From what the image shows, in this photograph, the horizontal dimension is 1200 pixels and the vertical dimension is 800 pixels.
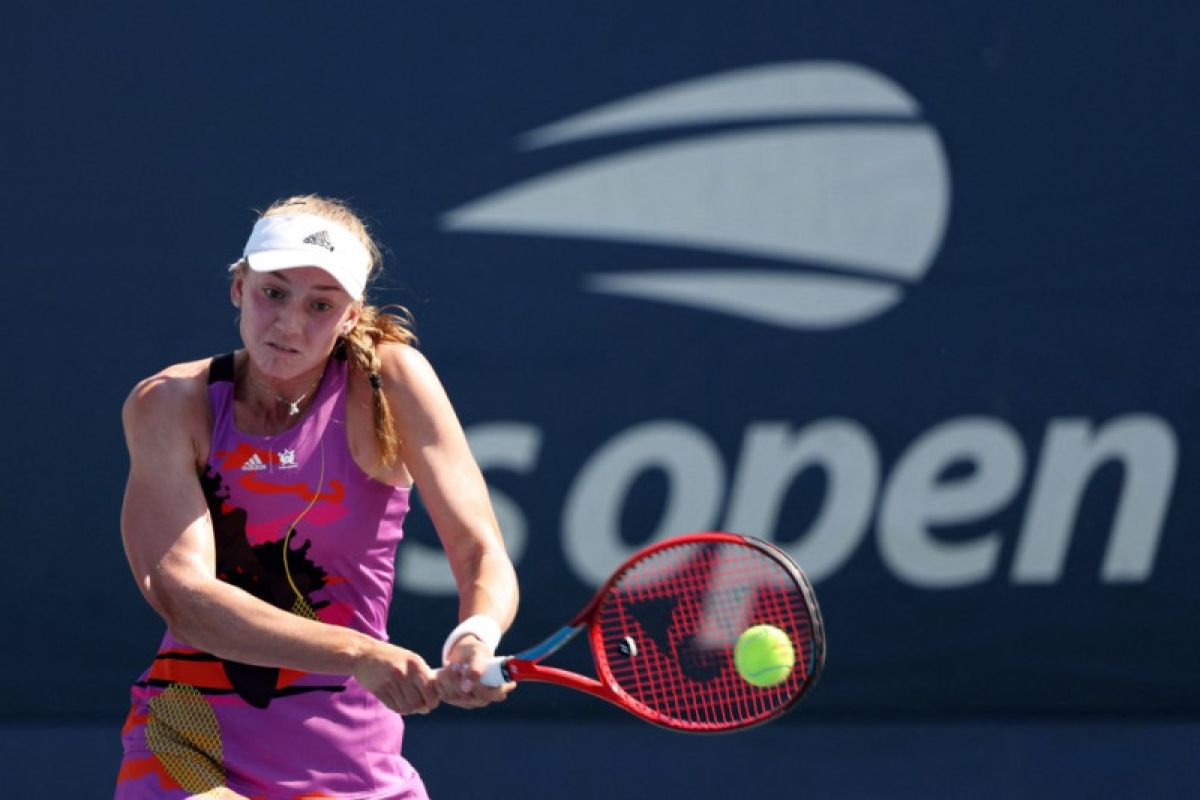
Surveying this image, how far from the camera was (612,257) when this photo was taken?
3.90 meters

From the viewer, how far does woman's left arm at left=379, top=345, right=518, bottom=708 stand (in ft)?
8.04

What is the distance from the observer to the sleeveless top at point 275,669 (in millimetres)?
2418

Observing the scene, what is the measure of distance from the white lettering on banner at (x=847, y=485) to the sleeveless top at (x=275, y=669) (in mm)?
1408

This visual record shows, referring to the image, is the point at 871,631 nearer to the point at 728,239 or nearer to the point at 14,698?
the point at 728,239

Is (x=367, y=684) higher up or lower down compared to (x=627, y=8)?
lower down

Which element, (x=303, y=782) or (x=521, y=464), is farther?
(x=521, y=464)

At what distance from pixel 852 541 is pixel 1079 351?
26.3 inches

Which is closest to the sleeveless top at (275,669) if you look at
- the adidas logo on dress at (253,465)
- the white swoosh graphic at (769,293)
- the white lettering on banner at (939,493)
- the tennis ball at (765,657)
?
the adidas logo on dress at (253,465)

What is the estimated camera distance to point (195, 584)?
2.32m

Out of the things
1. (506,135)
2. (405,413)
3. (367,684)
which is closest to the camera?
(367,684)

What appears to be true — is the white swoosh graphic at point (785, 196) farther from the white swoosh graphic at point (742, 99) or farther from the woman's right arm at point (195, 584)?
the woman's right arm at point (195, 584)

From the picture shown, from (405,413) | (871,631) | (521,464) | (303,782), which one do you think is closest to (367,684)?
(303,782)

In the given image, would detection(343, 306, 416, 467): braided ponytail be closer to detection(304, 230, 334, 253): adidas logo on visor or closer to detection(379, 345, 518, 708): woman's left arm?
detection(379, 345, 518, 708): woman's left arm

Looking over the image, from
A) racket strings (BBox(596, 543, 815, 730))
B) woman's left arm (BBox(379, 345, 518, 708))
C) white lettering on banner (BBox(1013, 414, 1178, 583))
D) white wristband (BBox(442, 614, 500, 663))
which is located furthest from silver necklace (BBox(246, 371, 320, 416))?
white lettering on banner (BBox(1013, 414, 1178, 583))
